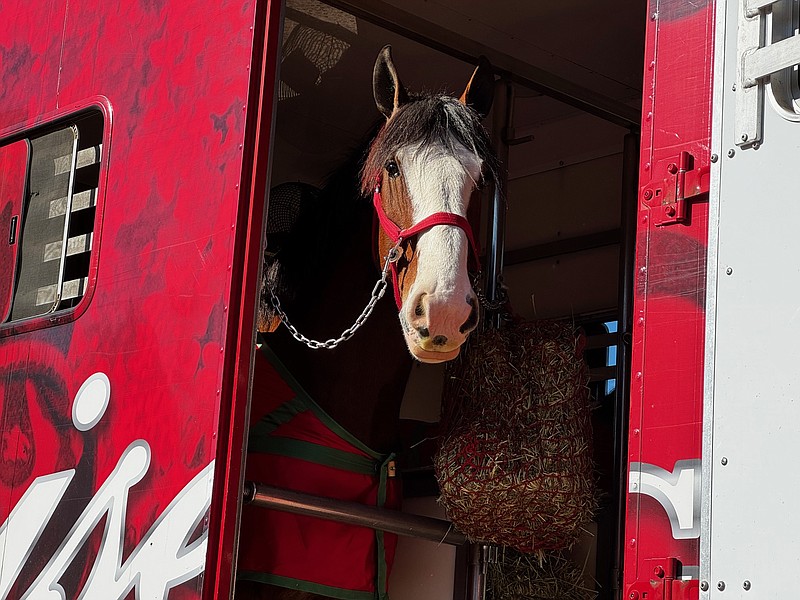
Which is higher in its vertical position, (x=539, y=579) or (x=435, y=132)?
(x=435, y=132)

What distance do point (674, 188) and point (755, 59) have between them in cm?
26

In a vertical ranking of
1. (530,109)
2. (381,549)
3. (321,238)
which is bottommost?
(381,549)

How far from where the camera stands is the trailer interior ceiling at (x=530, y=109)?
389 cm

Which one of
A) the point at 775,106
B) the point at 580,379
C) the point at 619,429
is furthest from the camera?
the point at 619,429

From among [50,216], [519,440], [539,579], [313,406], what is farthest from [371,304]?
[539,579]

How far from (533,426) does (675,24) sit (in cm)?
149

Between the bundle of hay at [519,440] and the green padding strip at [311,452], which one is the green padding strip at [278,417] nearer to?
the green padding strip at [311,452]

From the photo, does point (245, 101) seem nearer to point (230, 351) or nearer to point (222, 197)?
point (222, 197)

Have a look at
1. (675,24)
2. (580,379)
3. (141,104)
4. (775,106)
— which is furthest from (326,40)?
(775,106)

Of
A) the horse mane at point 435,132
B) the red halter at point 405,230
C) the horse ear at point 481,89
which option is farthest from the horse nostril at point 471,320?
the horse ear at point 481,89

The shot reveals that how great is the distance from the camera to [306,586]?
325cm

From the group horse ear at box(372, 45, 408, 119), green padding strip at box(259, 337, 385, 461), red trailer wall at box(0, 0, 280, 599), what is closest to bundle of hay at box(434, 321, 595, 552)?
green padding strip at box(259, 337, 385, 461)

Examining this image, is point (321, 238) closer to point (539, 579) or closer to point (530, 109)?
point (539, 579)

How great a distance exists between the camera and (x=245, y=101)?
9.33ft
